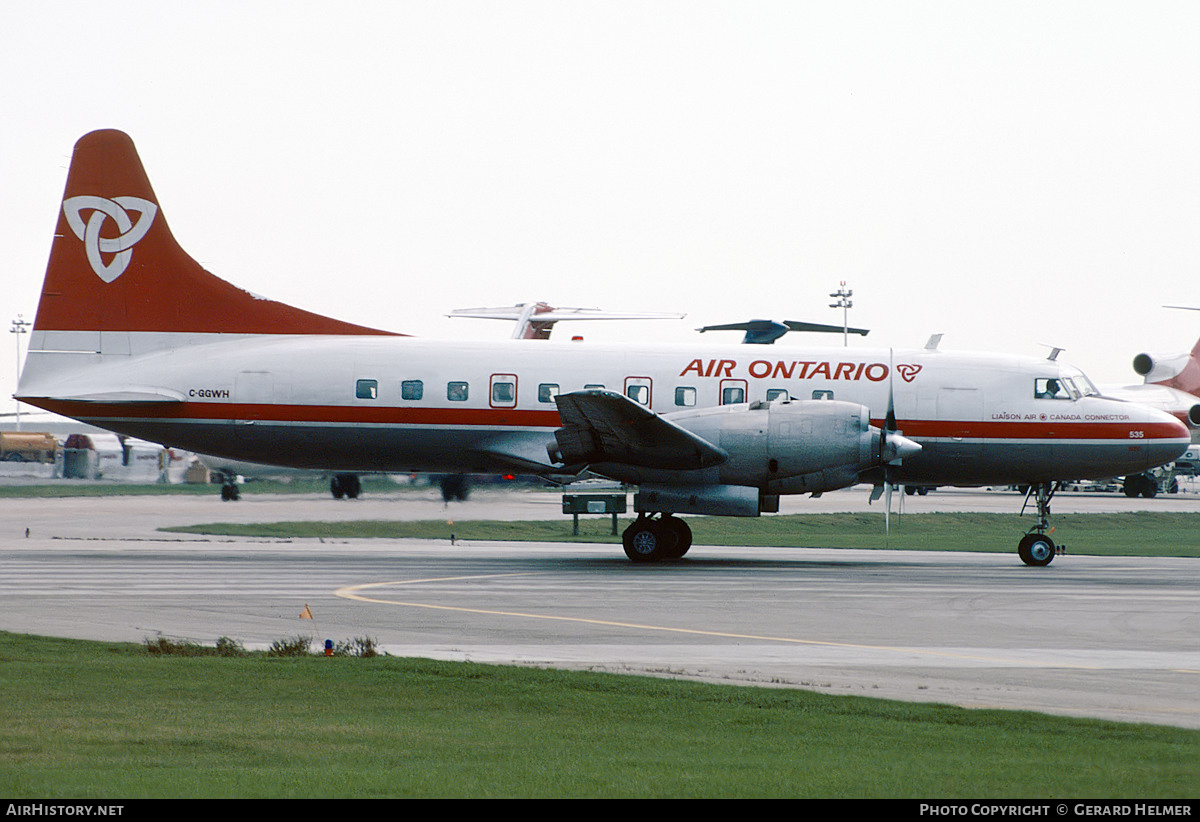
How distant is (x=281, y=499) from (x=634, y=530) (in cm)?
1332

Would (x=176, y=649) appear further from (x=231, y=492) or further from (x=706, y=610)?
(x=231, y=492)

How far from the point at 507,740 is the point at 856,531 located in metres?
35.0

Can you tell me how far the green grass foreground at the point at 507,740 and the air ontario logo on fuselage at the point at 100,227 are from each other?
1707 centimetres

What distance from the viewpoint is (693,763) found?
760cm

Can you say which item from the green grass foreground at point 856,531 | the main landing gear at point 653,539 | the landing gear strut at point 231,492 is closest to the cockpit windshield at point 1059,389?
the green grass foreground at point 856,531

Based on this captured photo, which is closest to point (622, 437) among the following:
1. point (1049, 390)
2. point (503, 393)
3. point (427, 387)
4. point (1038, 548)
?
point (503, 393)

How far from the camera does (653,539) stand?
84.1 feet

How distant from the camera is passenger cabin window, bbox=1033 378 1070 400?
27.0 meters

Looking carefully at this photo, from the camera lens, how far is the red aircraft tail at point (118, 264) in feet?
88.1

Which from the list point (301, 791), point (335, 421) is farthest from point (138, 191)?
point (301, 791)

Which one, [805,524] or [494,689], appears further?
[805,524]

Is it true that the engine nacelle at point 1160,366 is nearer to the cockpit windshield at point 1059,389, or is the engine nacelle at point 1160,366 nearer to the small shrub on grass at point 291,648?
the cockpit windshield at point 1059,389

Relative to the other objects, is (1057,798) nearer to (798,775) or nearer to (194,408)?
(798,775)

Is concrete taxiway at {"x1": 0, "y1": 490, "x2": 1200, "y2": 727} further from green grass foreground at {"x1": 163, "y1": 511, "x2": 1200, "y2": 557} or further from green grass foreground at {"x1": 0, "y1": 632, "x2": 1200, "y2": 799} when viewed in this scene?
green grass foreground at {"x1": 163, "y1": 511, "x2": 1200, "y2": 557}
